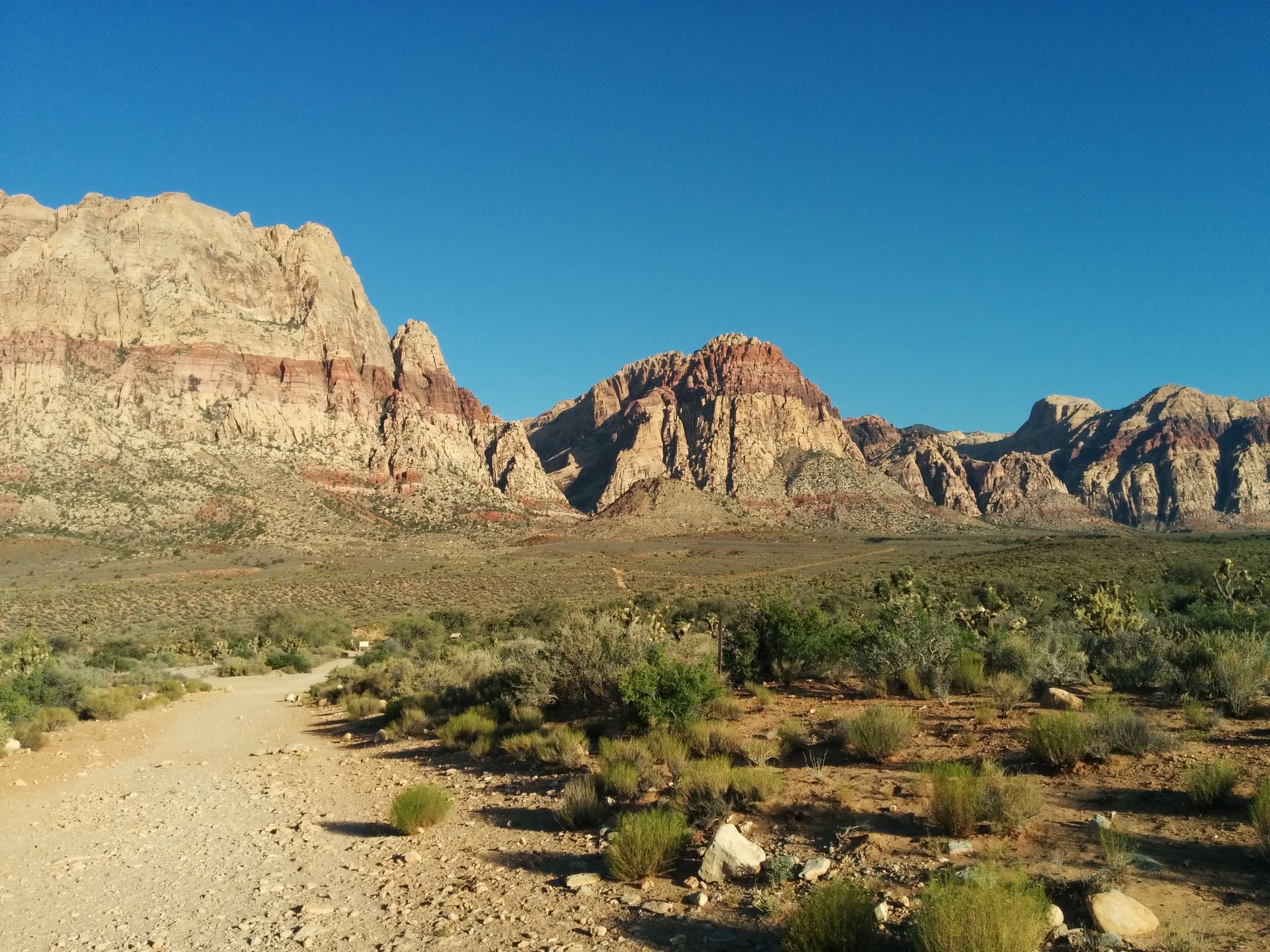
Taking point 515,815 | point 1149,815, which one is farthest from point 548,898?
point 1149,815

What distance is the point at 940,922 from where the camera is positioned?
4562 millimetres

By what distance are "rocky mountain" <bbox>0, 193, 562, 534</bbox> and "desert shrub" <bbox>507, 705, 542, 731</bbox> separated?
7838 centimetres

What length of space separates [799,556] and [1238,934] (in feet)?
261

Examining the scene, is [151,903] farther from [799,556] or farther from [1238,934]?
[799,556]

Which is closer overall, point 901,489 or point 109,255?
point 109,255

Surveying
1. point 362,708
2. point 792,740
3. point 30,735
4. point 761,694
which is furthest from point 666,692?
Answer: point 30,735

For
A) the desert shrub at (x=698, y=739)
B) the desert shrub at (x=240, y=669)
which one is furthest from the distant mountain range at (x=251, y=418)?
the desert shrub at (x=698, y=739)

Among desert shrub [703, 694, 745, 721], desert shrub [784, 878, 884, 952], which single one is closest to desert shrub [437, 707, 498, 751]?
desert shrub [703, 694, 745, 721]

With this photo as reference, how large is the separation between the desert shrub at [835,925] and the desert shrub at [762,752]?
4.21 m

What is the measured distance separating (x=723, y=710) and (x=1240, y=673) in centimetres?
717

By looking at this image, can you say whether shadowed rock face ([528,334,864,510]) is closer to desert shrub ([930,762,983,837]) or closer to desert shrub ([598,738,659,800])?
desert shrub ([598,738,659,800])

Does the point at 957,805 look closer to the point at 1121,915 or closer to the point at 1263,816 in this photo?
the point at 1121,915

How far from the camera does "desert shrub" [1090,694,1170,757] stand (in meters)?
8.33

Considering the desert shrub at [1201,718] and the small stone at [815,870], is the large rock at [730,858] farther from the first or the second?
the desert shrub at [1201,718]
